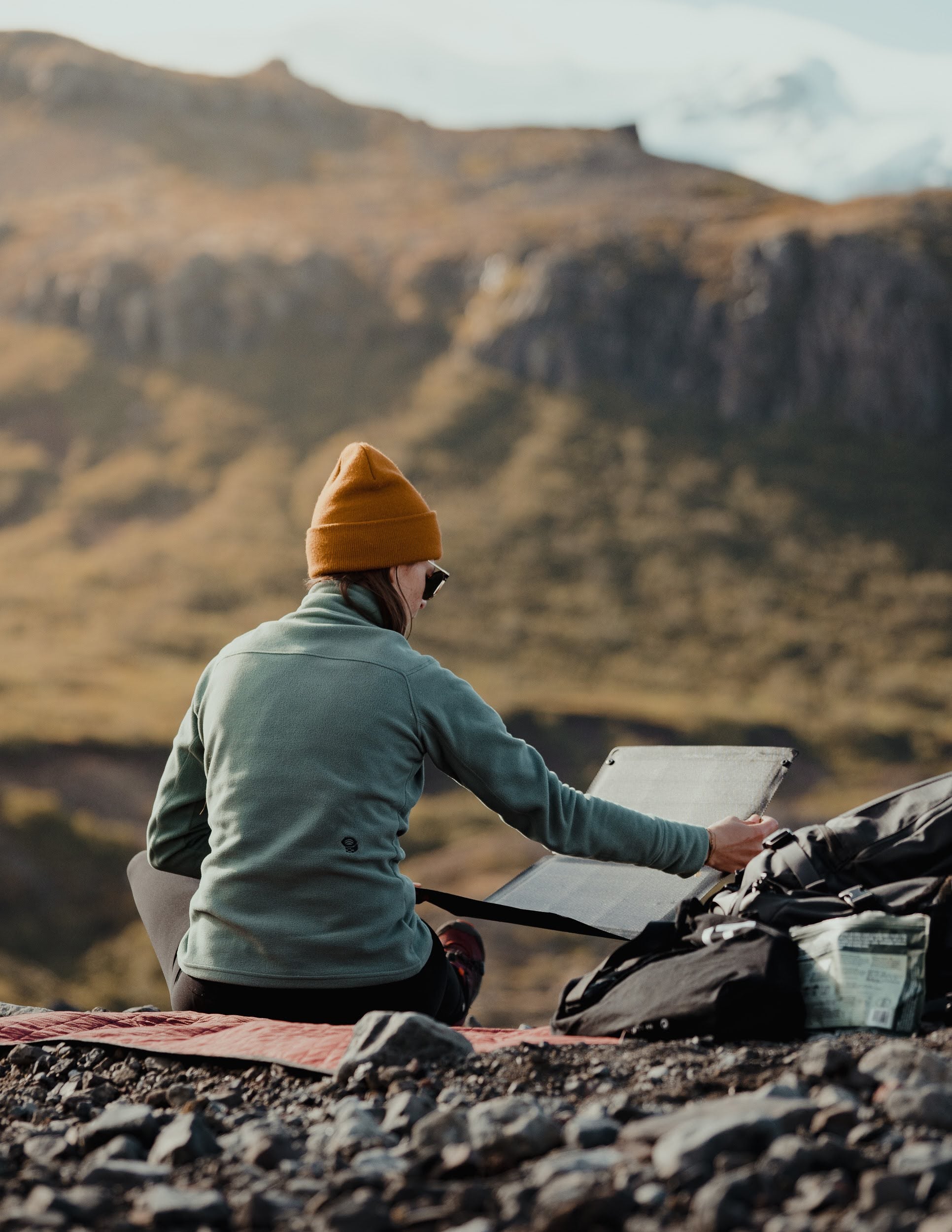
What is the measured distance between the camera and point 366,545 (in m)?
2.85

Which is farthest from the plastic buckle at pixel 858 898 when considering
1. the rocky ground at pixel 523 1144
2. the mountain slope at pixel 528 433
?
the mountain slope at pixel 528 433

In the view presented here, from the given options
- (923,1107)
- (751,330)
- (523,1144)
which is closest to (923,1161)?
(923,1107)

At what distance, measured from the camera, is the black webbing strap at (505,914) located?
3.56m

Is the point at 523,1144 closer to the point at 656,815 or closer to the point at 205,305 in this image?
the point at 656,815

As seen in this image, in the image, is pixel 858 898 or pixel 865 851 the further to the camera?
pixel 865 851

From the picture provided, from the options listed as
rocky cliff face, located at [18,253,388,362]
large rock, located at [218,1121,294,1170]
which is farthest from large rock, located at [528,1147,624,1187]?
rocky cliff face, located at [18,253,388,362]

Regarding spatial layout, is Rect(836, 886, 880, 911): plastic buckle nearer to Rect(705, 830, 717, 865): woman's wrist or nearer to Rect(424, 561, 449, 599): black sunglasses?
Rect(705, 830, 717, 865): woman's wrist

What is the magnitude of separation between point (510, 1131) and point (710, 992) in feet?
2.31

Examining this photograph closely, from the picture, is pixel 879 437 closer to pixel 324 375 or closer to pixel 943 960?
pixel 324 375

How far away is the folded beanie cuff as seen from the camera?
285cm

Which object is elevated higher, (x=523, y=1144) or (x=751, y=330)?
(x=751, y=330)

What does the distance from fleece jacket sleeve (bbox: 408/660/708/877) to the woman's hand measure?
0.26 ft

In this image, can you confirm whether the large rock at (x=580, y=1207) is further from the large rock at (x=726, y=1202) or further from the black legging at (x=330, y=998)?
the black legging at (x=330, y=998)

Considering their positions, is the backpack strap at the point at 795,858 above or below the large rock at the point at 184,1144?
above
